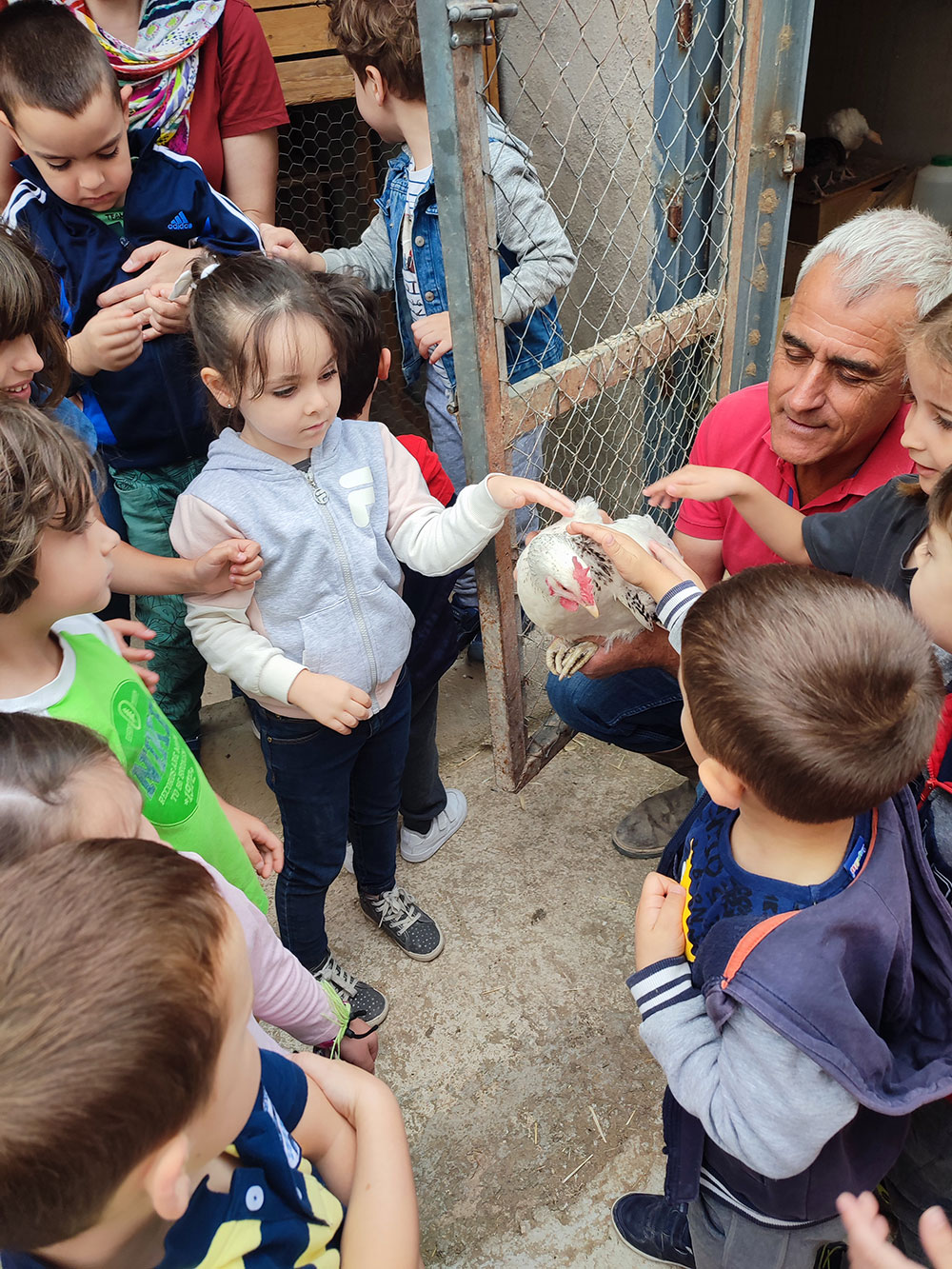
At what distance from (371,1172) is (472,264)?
1.46 meters

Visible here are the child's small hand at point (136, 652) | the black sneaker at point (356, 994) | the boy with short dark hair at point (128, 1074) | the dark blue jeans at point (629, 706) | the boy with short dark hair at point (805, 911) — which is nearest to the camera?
the boy with short dark hair at point (128, 1074)

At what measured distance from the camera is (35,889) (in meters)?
0.68

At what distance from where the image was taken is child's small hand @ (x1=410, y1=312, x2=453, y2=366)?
2089 millimetres

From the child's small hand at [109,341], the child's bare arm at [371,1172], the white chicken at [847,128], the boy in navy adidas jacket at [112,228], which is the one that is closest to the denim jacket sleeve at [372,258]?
the boy in navy adidas jacket at [112,228]

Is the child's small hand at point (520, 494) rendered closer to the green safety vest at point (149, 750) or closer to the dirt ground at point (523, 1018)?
the green safety vest at point (149, 750)

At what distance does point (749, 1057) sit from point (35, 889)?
766 millimetres

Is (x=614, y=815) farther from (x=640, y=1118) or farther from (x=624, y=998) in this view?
(x=640, y=1118)

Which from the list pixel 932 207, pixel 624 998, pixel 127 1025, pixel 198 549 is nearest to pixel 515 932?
pixel 624 998

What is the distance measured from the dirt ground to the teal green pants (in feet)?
1.06

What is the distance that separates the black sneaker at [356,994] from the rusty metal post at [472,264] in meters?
0.83

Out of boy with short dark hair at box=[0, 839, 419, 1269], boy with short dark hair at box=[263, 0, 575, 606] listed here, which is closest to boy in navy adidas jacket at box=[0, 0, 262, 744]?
boy with short dark hair at box=[263, 0, 575, 606]

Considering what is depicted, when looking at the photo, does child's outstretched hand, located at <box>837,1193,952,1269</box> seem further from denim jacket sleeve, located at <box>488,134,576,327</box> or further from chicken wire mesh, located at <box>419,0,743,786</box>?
denim jacket sleeve, located at <box>488,134,576,327</box>

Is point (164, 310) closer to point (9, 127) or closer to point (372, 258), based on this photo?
point (9, 127)

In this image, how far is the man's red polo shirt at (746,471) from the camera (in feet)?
6.14
